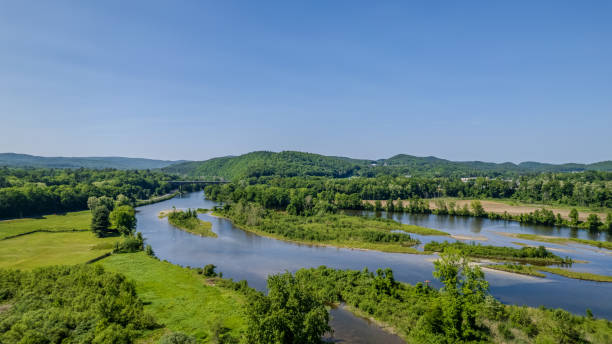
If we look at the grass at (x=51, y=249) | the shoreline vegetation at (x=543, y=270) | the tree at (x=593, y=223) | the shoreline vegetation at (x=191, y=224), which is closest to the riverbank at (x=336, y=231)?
the shoreline vegetation at (x=191, y=224)

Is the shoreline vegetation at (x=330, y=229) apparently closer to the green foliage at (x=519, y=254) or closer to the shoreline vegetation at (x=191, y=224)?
the shoreline vegetation at (x=191, y=224)

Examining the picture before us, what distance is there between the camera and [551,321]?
27.2 meters

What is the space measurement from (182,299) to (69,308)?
34.6 ft

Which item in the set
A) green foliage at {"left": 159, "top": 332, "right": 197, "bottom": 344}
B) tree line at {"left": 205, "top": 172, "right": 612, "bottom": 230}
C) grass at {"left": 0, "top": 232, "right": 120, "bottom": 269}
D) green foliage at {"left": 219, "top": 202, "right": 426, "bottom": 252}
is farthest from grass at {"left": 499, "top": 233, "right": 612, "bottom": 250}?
grass at {"left": 0, "top": 232, "right": 120, "bottom": 269}

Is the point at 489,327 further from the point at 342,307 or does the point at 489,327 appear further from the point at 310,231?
the point at 310,231

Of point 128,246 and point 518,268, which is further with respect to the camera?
point 128,246

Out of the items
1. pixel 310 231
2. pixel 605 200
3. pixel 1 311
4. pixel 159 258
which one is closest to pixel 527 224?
pixel 605 200

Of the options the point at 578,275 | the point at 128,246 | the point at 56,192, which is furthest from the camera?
the point at 56,192

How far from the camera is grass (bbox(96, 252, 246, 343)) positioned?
28516mm

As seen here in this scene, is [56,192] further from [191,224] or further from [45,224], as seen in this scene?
[191,224]

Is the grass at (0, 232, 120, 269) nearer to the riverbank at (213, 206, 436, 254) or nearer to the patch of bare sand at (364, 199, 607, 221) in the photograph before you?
the riverbank at (213, 206, 436, 254)

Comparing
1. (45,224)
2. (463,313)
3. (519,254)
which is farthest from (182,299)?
(45,224)

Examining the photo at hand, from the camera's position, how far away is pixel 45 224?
7475 centimetres

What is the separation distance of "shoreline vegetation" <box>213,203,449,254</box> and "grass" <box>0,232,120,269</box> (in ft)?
104
